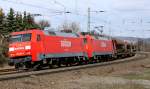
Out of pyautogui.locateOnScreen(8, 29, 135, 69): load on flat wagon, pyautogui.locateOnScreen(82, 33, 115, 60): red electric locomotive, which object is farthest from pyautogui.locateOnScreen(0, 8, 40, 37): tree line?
pyautogui.locateOnScreen(8, 29, 135, 69): load on flat wagon

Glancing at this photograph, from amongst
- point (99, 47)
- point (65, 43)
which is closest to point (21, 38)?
point (65, 43)

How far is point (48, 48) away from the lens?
110ft

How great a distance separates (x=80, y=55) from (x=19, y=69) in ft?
35.0

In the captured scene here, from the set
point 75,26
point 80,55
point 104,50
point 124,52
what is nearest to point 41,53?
point 80,55

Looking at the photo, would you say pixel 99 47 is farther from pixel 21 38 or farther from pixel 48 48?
pixel 21 38

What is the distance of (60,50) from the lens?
35844 millimetres

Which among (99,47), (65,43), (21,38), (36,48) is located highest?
(21,38)

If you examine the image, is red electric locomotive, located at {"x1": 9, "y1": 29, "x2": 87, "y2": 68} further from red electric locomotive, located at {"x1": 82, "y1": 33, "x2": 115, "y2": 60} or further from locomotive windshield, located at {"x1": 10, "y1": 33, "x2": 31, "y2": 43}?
red electric locomotive, located at {"x1": 82, "y1": 33, "x2": 115, "y2": 60}

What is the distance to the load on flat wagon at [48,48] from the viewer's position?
3106 cm

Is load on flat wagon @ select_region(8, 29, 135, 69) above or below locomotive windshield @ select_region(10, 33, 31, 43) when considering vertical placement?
below

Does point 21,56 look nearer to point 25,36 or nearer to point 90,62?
point 25,36

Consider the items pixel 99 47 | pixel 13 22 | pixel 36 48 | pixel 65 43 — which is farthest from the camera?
pixel 13 22

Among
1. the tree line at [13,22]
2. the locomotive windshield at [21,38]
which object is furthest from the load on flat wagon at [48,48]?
the tree line at [13,22]

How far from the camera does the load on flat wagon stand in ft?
102
